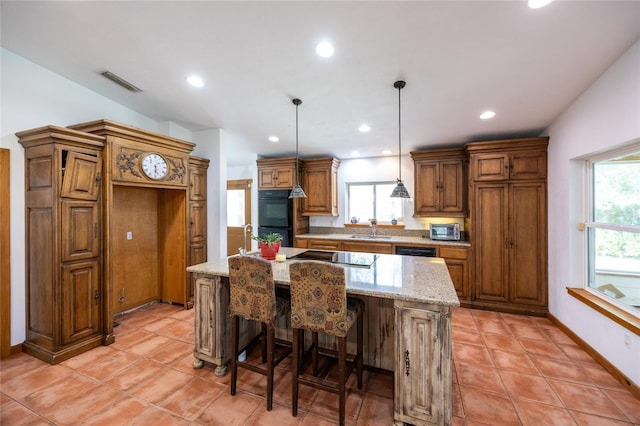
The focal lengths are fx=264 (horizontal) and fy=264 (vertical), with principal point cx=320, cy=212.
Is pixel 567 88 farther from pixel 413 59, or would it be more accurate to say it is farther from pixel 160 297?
pixel 160 297

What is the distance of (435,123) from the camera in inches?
135

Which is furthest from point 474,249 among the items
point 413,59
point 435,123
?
point 413,59

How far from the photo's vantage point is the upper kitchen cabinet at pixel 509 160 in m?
3.47

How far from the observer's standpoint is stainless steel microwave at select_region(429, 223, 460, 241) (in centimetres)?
411

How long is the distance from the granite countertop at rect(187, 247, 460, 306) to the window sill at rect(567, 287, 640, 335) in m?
1.39

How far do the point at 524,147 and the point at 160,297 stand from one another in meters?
5.65

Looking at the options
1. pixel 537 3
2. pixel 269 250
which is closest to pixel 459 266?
pixel 269 250

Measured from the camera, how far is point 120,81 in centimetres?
298

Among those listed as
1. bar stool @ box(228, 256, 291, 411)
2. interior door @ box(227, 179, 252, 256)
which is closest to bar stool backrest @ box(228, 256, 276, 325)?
bar stool @ box(228, 256, 291, 411)

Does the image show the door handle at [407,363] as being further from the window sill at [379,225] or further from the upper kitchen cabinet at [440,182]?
the window sill at [379,225]

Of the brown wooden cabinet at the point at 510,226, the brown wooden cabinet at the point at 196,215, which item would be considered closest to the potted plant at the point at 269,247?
the brown wooden cabinet at the point at 196,215

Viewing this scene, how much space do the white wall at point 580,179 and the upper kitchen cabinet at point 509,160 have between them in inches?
5.4

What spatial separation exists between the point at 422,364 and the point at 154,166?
3.49 m

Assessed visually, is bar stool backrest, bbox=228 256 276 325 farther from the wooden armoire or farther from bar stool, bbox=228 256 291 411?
the wooden armoire
